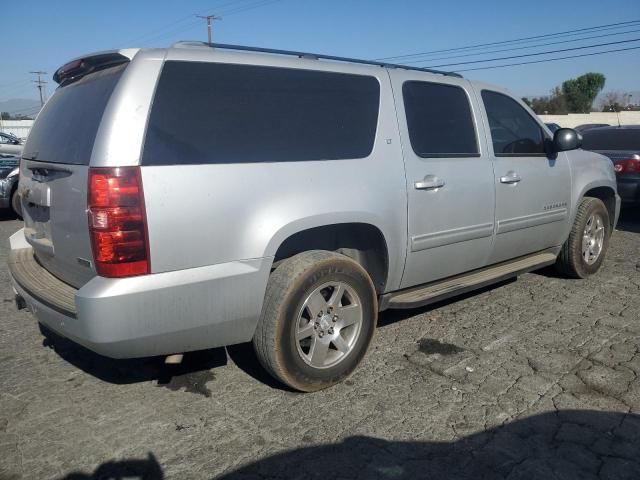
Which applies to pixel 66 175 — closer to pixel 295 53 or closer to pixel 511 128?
pixel 295 53

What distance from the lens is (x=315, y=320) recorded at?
10.9ft

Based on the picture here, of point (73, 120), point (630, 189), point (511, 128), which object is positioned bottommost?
point (630, 189)

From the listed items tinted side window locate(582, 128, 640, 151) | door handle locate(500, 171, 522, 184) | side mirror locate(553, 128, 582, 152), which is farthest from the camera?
tinted side window locate(582, 128, 640, 151)

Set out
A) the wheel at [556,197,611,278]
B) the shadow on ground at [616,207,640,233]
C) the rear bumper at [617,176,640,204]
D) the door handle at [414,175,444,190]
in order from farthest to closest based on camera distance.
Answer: the shadow on ground at [616,207,640,233] < the rear bumper at [617,176,640,204] < the wheel at [556,197,611,278] < the door handle at [414,175,444,190]

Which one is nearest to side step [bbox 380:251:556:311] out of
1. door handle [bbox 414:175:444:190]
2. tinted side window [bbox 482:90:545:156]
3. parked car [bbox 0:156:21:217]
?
door handle [bbox 414:175:444:190]

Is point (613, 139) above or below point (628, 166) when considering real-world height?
above

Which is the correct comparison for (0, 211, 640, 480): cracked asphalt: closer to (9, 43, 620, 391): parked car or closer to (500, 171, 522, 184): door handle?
(9, 43, 620, 391): parked car

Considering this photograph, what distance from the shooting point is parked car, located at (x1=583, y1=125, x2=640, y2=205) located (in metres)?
8.73

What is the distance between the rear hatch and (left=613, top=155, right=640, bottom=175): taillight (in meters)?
8.31

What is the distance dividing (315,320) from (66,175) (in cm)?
160

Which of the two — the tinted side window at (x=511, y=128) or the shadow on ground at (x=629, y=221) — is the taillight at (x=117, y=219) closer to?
the tinted side window at (x=511, y=128)

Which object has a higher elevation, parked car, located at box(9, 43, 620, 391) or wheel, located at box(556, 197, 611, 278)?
parked car, located at box(9, 43, 620, 391)


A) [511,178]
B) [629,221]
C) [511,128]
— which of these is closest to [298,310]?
[511,178]

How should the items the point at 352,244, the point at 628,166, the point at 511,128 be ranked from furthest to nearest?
the point at 628,166 → the point at 511,128 → the point at 352,244
